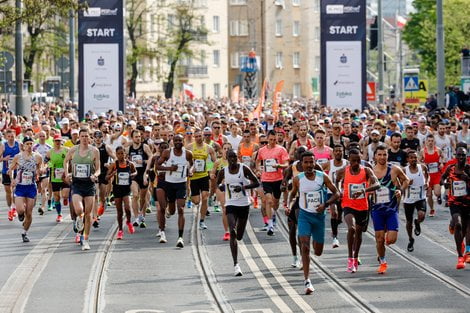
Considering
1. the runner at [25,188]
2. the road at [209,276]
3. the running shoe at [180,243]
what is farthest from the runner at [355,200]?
the runner at [25,188]

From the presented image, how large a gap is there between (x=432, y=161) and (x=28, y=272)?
1041 centimetres

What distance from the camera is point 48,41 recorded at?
2482 inches

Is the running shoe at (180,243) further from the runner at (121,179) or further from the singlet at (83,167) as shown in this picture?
the singlet at (83,167)

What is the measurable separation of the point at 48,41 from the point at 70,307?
161 ft

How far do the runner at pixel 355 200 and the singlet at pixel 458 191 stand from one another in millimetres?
1562

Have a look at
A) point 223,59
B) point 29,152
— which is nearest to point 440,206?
point 29,152

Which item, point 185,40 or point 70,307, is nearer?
point 70,307

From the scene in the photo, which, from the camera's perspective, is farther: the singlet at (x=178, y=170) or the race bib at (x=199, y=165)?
the race bib at (x=199, y=165)

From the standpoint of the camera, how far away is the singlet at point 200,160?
23.1 metres

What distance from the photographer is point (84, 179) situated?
67.6 feet

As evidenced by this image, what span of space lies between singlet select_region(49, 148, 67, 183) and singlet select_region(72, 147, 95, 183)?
4235mm

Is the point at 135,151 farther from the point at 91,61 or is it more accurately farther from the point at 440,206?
the point at 91,61

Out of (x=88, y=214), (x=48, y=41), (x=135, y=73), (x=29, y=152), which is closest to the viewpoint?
(x=88, y=214)

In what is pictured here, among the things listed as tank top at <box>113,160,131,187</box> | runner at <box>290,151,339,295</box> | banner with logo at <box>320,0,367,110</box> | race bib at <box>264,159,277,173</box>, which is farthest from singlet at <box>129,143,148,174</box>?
banner with logo at <box>320,0,367,110</box>
